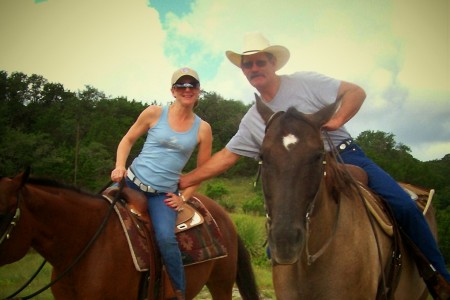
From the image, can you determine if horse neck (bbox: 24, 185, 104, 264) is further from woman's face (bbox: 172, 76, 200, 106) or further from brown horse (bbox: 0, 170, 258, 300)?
woman's face (bbox: 172, 76, 200, 106)

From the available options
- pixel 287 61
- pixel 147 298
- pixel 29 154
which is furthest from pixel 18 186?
pixel 29 154

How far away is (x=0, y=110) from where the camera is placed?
3562cm

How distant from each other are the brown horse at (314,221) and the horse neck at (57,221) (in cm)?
193

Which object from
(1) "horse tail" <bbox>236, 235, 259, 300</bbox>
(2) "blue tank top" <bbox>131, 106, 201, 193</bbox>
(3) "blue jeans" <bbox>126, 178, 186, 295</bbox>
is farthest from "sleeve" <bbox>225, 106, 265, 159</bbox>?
(1) "horse tail" <bbox>236, 235, 259, 300</bbox>

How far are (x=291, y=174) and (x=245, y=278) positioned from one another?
3.57 meters

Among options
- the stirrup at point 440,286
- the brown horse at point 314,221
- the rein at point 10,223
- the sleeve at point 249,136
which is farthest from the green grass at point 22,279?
the stirrup at point 440,286

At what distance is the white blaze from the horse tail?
3.47 meters

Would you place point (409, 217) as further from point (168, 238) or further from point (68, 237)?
point (68, 237)

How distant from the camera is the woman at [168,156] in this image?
3971 mm

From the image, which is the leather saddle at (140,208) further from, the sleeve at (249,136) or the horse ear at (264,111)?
the horse ear at (264,111)

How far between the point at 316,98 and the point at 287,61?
50 cm

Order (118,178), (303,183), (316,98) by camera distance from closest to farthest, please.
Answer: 1. (303,183)
2. (316,98)
3. (118,178)

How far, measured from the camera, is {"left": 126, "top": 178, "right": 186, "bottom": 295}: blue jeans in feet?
12.8

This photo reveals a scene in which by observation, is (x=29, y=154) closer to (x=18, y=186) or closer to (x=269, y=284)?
(x=269, y=284)
